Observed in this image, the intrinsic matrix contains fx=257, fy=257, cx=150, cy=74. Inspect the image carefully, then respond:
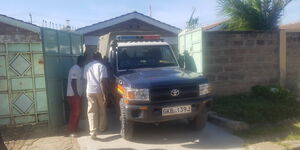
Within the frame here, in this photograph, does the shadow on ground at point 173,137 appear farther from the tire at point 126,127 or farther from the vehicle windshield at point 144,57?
the vehicle windshield at point 144,57

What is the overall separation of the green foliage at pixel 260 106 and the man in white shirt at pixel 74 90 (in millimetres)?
3344

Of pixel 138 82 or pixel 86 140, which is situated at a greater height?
pixel 138 82

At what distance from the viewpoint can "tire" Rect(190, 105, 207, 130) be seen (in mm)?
5156

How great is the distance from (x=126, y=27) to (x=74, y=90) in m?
8.80

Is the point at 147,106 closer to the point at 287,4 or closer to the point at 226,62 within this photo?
the point at 226,62

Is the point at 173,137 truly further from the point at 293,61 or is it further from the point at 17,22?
the point at 17,22

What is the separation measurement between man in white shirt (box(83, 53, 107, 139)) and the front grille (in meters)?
1.23

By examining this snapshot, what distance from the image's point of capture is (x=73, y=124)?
18.1ft

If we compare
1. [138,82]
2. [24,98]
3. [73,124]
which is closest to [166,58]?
[138,82]

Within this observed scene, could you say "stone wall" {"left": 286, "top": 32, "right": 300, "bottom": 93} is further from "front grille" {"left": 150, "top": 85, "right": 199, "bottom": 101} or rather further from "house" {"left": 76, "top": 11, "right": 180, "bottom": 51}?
"house" {"left": 76, "top": 11, "right": 180, "bottom": 51}

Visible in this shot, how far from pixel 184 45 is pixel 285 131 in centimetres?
415

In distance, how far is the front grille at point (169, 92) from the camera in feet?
14.9

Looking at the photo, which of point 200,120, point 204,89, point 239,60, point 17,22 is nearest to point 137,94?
point 204,89

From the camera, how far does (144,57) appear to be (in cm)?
618
